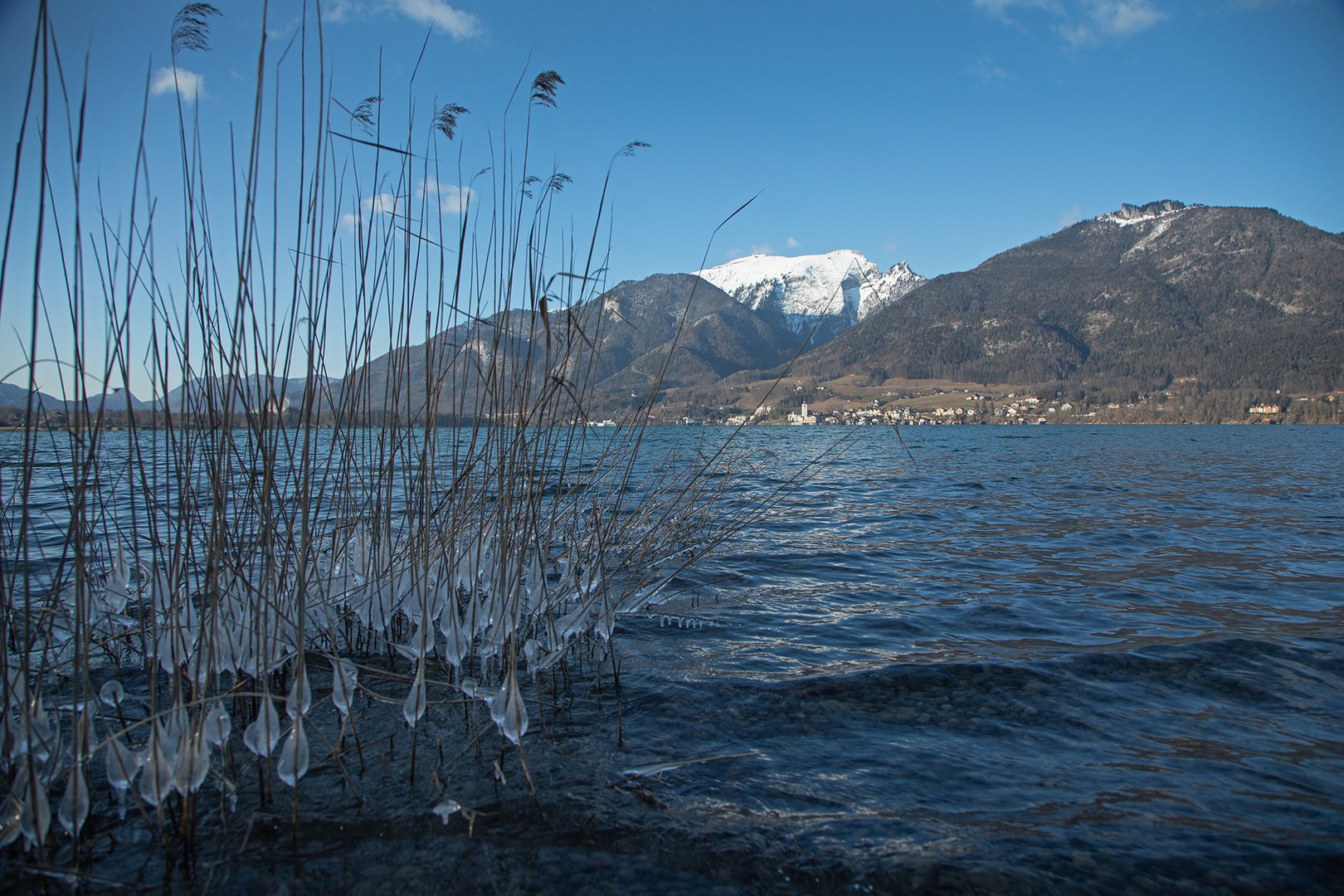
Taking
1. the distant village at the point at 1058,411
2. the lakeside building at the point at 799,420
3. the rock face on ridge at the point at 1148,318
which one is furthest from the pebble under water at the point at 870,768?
the rock face on ridge at the point at 1148,318

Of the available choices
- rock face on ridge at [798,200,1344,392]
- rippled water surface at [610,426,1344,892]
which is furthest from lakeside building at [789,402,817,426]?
rippled water surface at [610,426,1344,892]

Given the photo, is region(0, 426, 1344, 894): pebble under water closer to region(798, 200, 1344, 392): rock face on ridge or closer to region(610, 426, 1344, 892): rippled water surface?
region(610, 426, 1344, 892): rippled water surface

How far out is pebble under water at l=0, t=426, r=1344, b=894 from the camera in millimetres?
1786

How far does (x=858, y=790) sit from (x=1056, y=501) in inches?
452

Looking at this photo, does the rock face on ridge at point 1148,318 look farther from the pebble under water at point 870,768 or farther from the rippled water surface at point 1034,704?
the pebble under water at point 870,768

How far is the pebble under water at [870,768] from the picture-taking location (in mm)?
A: 1786

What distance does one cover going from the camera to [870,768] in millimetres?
2422

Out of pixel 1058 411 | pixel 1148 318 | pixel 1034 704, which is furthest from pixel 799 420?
pixel 1148 318

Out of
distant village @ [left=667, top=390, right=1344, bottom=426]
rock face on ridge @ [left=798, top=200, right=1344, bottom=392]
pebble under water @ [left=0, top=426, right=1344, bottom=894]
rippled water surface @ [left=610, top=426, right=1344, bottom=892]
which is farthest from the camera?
rock face on ridge @ [left=798, top=200, right=1344, bottom=392]

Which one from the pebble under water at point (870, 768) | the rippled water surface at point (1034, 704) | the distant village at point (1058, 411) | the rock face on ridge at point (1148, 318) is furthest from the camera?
the rock face on ridge at point (1148, 318)

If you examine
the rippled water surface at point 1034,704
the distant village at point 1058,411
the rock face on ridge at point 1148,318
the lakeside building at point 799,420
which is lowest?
the rippled water surface at point 1034,704

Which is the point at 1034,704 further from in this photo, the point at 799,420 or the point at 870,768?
the point at 799,420

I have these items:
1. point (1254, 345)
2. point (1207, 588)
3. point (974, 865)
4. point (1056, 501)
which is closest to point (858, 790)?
point (974, 865)

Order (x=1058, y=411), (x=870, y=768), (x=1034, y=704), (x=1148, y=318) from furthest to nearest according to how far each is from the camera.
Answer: (x=1148, y=318), (x=1058, y=411), (x=1034, y=704), (x=870, y=768)
